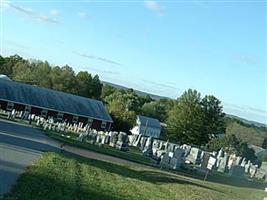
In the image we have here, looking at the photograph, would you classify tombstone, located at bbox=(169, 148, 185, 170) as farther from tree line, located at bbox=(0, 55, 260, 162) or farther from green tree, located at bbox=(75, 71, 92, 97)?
green tree, located at bbox=(75, 71, 92, 97)

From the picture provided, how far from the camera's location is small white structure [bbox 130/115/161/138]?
102500mm

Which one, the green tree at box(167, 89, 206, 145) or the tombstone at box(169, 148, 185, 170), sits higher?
the green tree at box(167, 89, 206, 145)

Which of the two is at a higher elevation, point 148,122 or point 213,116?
point 213,116

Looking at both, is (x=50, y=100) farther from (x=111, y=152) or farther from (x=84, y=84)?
(x=111, y=152)

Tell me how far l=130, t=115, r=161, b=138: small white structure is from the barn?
32386 mm

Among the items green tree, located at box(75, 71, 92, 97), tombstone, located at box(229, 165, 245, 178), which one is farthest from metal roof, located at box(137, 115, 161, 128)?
tombstone, located at box(229, 165, 245, 178)

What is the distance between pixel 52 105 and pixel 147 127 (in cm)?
4328

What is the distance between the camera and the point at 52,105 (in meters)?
64.5

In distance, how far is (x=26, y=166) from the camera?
53.1 ft

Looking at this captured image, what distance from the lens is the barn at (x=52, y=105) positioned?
6166 centimetres

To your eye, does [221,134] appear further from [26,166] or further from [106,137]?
[26,166]

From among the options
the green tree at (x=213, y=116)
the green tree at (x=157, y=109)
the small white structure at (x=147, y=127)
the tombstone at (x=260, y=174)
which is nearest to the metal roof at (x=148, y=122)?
the small white structure at (x=147, y=127)

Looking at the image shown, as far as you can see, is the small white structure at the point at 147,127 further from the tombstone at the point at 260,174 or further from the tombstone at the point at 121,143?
the tombstone at the point at 121,143

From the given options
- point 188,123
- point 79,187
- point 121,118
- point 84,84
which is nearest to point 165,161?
point 79,187
